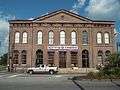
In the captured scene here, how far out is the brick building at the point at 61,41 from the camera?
55500 mm

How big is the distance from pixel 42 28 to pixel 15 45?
6658 mm

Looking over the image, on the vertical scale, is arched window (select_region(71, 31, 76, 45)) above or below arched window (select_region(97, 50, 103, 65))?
above

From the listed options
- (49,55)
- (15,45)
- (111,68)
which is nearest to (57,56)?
(49,55)

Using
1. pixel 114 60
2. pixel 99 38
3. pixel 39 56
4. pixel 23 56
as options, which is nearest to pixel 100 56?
pixel 99 38

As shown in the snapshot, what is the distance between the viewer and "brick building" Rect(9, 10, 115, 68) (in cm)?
5550

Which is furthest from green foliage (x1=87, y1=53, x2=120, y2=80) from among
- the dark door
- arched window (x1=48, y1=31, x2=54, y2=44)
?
arched window (x1=48, y1=31, x2=54, y2=44)

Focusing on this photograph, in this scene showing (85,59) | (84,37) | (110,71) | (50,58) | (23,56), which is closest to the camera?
(110,71)

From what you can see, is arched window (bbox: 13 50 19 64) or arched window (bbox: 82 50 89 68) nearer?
arched window (bbox: 13 50 19 64)

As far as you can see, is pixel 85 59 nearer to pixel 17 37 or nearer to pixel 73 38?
pixel 73 38

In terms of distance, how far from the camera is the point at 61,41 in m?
56.2

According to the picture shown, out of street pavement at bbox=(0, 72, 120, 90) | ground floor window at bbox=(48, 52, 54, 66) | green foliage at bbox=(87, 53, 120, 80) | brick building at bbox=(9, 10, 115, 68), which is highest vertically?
brick building at bbox=(9, 10, 115, 68)

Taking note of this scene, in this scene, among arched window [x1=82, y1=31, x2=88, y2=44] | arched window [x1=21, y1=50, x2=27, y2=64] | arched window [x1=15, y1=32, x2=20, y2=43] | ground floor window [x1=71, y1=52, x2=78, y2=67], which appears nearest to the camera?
arched window [x1=21, y1=50, x2=27, y2=64]

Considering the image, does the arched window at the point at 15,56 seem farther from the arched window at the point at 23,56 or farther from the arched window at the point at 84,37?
the arched window at the point at 84,37

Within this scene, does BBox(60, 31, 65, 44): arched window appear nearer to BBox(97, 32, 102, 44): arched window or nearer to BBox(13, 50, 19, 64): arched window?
BBox(97, 32, 102, 44): arched window
